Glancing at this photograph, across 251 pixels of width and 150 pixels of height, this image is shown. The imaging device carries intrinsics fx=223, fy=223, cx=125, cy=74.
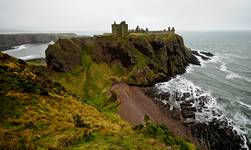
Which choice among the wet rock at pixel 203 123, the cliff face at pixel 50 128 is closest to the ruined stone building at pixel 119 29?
the wet rock at pixel 203 123

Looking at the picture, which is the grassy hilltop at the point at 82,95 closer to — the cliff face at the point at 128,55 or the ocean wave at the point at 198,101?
the cliff face at the point at 128,55

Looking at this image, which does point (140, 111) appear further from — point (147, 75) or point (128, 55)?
point (128, 55)

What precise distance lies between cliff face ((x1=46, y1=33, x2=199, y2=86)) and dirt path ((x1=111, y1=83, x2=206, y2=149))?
8484 millimetres

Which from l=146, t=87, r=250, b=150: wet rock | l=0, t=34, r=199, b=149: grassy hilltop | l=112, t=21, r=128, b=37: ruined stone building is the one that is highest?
l=112, t=21, r=128, b=37: ruined stone building

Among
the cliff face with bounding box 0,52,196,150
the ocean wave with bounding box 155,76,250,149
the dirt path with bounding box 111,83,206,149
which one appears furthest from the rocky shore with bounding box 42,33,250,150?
the cliff face with bounding box 0,52,196,150

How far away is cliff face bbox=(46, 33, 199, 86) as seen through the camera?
64312 millimetres

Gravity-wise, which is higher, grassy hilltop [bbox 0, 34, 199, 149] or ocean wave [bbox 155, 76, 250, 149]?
grassy hilltop [bbox 0, 34, 199, 149]

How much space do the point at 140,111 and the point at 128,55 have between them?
29054 mm

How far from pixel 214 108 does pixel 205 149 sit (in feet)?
50.6

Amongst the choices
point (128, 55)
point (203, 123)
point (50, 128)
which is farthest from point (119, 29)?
point (50, 128)

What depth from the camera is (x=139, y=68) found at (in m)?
70.9

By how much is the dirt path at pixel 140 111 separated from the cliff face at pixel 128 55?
848 centimetres

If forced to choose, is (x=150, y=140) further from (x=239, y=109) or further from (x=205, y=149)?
(x=239, y=109)

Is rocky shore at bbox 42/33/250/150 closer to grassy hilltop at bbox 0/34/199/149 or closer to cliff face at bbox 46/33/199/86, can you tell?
cliff face at bbox 46/33/199/86
